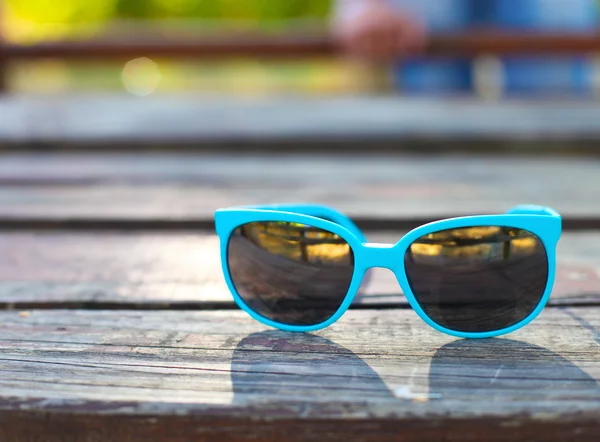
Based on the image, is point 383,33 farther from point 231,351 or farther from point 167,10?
point 167,10

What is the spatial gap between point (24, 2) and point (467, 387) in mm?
12543

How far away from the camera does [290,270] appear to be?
0.61 m

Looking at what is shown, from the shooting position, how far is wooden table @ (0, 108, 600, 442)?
0.44 meters

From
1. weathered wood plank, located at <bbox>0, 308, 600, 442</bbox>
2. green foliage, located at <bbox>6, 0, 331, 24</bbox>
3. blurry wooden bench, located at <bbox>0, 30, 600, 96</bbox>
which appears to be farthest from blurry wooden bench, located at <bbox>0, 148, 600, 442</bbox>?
green foliage, located at <bbox>6, 0, 331, 24</bbox>

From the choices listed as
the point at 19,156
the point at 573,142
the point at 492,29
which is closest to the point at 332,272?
the point at 573,142

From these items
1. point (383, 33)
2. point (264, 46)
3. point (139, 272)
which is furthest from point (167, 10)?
point (139, 272)

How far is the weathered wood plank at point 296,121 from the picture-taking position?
1450mm

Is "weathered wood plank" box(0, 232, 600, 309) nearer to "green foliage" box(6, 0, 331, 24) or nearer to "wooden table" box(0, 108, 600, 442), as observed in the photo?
"wooden table" box(0, 108, 600, 442)

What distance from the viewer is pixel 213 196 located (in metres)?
1.09

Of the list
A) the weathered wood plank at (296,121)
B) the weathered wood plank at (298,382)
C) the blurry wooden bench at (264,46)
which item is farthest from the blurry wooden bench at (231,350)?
the blurry wooden bench at (264,46)

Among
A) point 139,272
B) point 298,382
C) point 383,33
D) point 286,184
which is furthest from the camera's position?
point 383,33

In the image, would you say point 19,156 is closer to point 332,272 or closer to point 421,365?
point 332,272

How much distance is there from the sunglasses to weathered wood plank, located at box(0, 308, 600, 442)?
0.07 ft

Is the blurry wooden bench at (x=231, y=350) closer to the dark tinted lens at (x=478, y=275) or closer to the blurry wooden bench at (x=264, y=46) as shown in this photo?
the dark tinted lens at (x=478, y=275)
